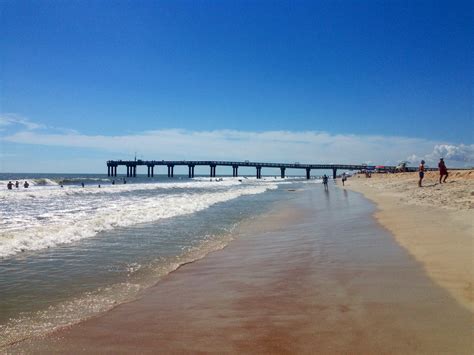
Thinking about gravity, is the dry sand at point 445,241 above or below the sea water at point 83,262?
above

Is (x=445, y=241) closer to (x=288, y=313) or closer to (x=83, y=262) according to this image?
(x=288, y=313)

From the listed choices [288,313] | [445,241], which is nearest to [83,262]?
[288,313]

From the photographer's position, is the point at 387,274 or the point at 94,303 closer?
the point at 94,303

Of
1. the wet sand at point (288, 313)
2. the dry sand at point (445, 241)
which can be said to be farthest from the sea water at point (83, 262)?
the dry sand at point (445, 241)

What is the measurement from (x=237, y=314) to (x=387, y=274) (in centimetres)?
269

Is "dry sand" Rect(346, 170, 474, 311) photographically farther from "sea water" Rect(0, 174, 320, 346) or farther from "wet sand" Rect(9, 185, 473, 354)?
"sea water" Rect(0, 174, 320, 346)

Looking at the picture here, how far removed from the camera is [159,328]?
4.06m

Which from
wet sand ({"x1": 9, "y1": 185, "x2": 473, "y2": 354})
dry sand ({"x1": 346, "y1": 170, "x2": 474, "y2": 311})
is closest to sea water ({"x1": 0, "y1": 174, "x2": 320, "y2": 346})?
wet sand ({"x1": 9, "y1": 185, "x2": 473, "y2": 354})

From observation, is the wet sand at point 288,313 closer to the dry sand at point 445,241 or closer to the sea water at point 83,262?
the dry sand at point 445,241

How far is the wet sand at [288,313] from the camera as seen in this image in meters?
3.50

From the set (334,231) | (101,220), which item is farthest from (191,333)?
(101,220)

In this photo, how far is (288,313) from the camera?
4316 millimetres

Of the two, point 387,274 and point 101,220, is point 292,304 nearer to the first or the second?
point 387,274

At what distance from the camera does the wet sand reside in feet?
11.5
